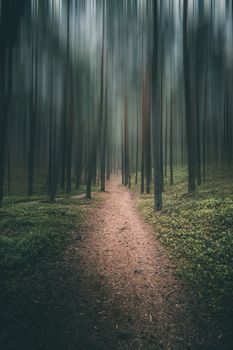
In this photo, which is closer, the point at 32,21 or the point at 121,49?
the point at 32,21

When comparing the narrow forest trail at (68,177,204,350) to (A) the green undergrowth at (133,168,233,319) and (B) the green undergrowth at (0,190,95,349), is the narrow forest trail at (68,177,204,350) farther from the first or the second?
(B) the green undergrowth at (0,190,95,349)

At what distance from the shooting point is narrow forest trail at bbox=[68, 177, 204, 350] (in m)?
3.90

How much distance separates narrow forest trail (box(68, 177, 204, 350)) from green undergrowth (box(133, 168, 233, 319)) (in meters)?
0.39

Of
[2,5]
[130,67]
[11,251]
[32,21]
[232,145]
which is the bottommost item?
[11,251]

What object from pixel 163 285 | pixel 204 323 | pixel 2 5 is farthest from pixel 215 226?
pixel 2 5

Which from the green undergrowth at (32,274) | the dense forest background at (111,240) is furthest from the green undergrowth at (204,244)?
the green undergrowth at (32,274)

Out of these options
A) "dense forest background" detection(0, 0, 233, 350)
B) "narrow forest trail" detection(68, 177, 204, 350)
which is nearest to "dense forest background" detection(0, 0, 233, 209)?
"dense forest background" detection(0, 0, 233, 350)

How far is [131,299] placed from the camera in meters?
4.91

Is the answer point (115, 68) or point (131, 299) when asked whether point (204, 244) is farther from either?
point (115, 68)

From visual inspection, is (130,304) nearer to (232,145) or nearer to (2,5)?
(2,5)

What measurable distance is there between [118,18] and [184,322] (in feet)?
68.1

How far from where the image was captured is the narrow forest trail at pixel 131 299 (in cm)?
390

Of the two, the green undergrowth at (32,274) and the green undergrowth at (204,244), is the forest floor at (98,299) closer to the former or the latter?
the green undergrowth at (32,274)

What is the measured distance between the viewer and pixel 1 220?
941 centimetres
